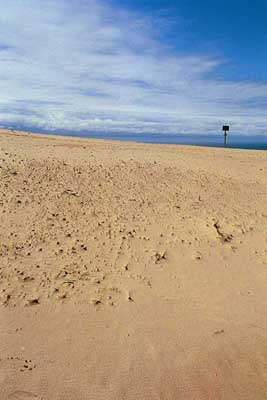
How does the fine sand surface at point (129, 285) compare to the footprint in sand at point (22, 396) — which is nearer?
the footprint in sand at point (22, 396)

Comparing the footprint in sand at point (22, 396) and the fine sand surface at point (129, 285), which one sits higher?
the fine sand surface at point (129, 285)

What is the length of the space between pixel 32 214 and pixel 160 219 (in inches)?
140

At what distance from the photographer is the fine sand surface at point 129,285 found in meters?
5.00

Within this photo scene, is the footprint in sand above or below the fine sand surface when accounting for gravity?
below

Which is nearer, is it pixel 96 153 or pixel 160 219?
pixel 160 219

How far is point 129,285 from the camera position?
6969mm

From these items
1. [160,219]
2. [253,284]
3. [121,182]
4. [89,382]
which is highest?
[121,182]

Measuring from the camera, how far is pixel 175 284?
23.5 feet

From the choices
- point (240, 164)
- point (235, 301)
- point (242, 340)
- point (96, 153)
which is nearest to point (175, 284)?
point (235, 301)

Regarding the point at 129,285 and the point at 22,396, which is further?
the point at 129,285

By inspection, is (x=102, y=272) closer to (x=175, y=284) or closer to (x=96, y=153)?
(x=175, y=284)

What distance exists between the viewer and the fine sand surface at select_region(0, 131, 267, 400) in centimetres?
500

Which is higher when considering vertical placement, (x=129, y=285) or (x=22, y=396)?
(x=129, y=285)

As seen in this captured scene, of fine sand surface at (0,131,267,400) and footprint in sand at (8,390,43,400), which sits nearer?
footprint in sand at (8,390,43,400)
